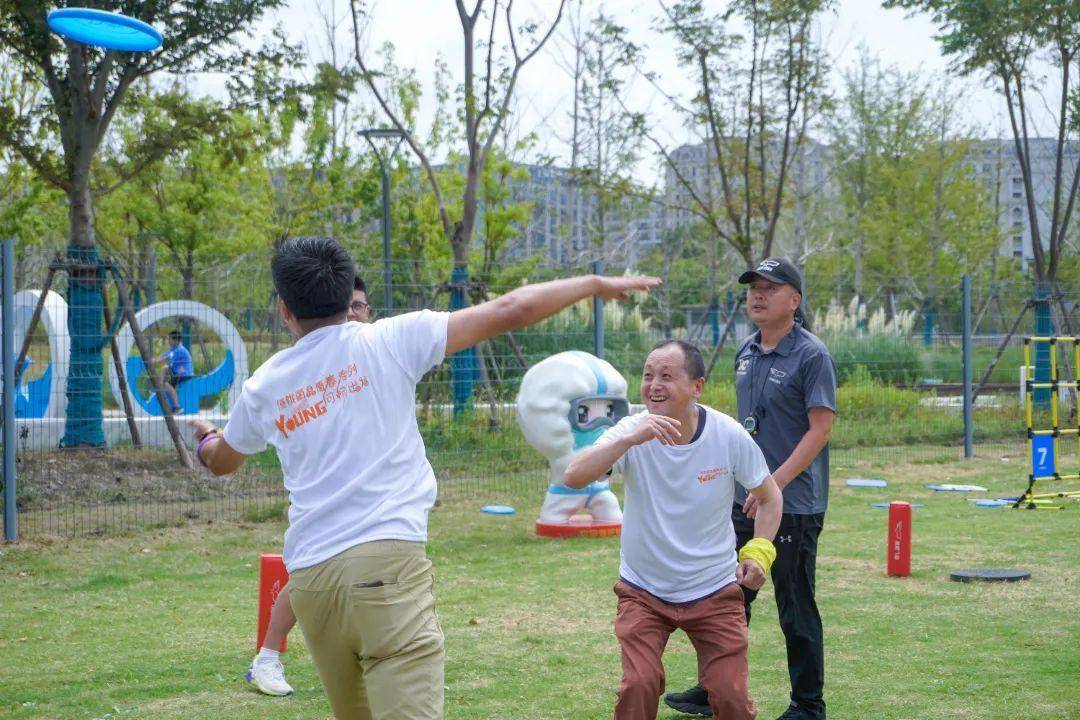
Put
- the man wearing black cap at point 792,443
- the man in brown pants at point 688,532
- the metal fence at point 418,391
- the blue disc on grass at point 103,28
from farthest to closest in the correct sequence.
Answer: the metal fence at point 418,391
the blue disc on grass at point 103,28
the man wearing black cap at point 792,443
the man in brown pants at point 688,532

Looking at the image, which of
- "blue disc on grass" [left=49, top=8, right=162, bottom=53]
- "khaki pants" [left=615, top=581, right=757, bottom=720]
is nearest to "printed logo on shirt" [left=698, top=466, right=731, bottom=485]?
"khaki pants" [left=615, top=581, right=757, bottom=720]

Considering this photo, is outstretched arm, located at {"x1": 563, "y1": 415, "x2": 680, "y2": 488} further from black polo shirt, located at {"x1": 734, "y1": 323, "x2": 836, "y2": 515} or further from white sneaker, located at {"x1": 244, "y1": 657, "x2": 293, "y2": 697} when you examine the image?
white sneaker, located at {"x1": 244, "y1": 657, "x2": 293, "y2": 697}

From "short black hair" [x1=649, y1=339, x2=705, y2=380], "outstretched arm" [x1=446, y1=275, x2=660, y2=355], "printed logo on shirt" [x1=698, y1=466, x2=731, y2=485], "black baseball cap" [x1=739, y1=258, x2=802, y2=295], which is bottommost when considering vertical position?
"printed logo on shirt" [x1=698, y1=466, x2=731, y2=485]

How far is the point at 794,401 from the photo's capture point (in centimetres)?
507

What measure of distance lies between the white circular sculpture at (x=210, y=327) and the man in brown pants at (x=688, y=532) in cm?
739

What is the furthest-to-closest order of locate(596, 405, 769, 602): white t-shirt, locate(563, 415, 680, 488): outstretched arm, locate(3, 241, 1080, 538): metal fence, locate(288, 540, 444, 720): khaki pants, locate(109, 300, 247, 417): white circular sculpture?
locate(109, 300, 247, 417): white circular sculpture → locate(3, 241, 1080, 538): metal fence → locate(596, 405, 769, 602): white t-shirt → locate(563, 415, 680, 488): outstretched arm → locate(288, 540, 444, 720): khaki pants

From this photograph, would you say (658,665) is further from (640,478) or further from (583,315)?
(583,315)

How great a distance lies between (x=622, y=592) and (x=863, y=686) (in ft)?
6.56

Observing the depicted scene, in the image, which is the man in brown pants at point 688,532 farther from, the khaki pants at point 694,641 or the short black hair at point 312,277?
the short black hair at point 312,277

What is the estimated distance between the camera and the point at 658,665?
401cm

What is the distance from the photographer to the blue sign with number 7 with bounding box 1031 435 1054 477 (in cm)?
Answer: 1152

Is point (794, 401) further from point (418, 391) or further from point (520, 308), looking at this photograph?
point (418, 391)

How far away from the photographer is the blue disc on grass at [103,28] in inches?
311

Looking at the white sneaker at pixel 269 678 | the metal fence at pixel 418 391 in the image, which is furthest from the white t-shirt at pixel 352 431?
the metal fence at pixel 418 391
